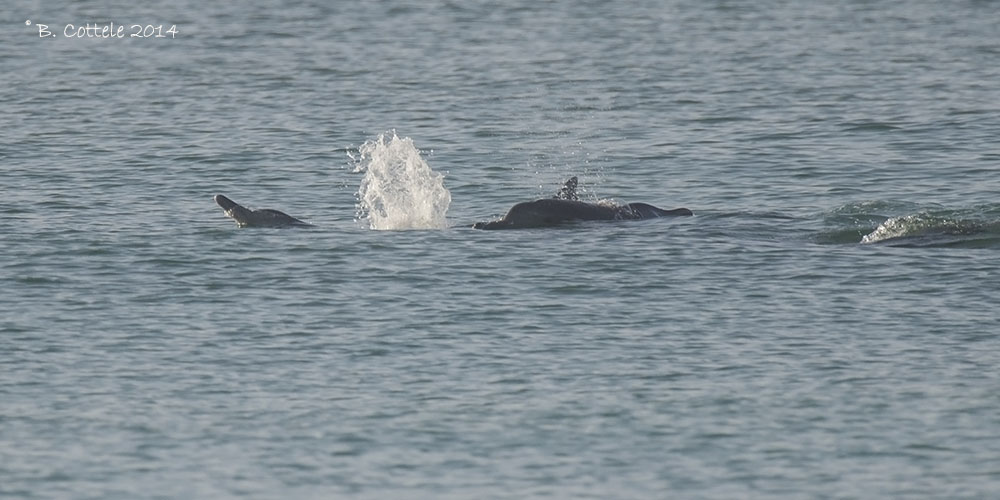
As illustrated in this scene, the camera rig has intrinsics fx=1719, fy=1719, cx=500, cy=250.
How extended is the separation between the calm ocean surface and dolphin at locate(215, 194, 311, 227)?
0.35 meters

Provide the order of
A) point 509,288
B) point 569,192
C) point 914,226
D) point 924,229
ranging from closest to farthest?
point 509,288, point 924,229, point 914,226, point 569,192

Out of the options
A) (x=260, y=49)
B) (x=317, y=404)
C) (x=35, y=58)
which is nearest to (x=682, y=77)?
(x=260, y=49)

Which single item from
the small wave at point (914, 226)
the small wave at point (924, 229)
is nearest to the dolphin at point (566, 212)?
the small wave at point (914, 226)

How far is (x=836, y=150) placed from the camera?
28.9 meters

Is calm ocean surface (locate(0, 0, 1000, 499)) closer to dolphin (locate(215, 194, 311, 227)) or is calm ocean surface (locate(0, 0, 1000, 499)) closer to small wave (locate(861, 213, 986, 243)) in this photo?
small wave (locate(861, 213, 986, 243))

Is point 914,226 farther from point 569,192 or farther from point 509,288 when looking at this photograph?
point 509,288

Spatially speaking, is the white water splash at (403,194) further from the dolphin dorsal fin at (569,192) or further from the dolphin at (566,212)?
the dolphin dorsal fin at (569,192)

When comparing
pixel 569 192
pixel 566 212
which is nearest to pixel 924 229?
pixel 566 212

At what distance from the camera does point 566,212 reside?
74.7 feet

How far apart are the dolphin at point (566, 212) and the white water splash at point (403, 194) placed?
0.94m

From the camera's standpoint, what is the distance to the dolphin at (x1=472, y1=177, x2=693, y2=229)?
22.5 metres

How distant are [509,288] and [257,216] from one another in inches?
204

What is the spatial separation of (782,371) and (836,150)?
1388 centimetres

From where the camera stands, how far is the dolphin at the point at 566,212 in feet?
73.8
